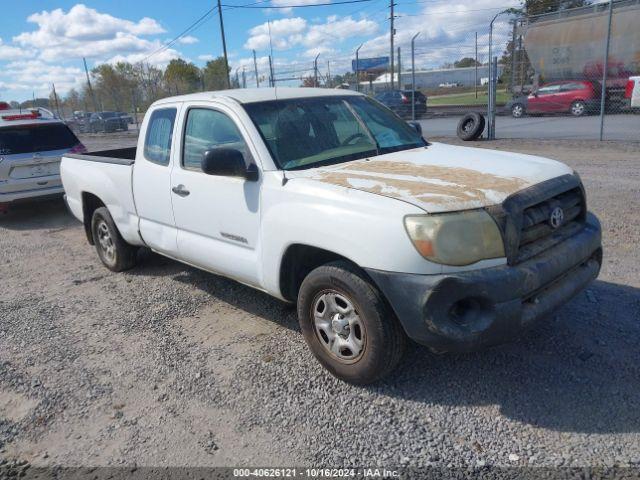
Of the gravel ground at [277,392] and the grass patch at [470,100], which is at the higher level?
the grass patch at [470,100]

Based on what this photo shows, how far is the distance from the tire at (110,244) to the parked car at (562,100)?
1944 centimetres

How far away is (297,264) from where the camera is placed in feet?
12.0

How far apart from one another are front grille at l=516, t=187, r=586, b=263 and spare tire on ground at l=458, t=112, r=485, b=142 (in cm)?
1049

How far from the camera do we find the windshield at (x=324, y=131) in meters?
3.90

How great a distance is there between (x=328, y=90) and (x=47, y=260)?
Answer: 4.34 m

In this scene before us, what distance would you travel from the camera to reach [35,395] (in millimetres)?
3609

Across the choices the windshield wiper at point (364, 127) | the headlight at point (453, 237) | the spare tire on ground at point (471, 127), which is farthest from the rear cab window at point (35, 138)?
the spare tire on ground at point (471, 127)

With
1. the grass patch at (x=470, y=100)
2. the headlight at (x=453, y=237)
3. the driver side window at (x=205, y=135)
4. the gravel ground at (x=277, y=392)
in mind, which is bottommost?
the gravel ground at (x=277, y=392)

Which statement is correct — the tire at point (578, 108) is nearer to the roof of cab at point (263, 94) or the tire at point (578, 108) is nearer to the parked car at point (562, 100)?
the parked car at point (562, 100)

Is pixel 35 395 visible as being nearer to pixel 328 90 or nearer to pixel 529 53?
pixel 328 90

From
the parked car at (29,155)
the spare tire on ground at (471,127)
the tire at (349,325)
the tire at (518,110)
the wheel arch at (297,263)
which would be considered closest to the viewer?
the tire at (349,325)

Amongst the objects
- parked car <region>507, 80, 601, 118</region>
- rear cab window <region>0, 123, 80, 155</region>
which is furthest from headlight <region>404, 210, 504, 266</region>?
parked car <region>507, 80, 601, 118</region>

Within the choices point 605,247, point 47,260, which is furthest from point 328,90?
point 47,260

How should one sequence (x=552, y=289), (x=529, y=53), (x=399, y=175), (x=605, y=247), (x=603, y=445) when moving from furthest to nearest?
(x=529, y=53), (x=605, y=247), (x=399, y=175), (x=552, y=289), (x=603, y=445)
